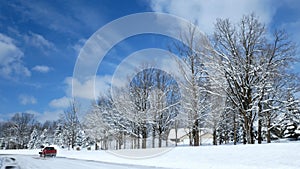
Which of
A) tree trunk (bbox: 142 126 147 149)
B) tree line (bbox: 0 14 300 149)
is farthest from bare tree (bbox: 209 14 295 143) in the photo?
tree trunk (bbox: 142 126 147 149)

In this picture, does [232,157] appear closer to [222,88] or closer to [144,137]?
[222,88]

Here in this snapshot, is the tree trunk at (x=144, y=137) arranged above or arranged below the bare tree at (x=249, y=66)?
below

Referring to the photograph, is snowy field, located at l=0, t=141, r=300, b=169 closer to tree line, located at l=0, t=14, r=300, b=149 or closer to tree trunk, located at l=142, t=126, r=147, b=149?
tree line, located at l=0, t=14, r=300, b=149

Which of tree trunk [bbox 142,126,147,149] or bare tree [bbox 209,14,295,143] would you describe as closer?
bare tree [bbox 209,14,295,143]

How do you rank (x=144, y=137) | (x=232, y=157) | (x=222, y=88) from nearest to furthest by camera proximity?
(x=232, y=157), (x=222, y=88), (x=144, y=137)

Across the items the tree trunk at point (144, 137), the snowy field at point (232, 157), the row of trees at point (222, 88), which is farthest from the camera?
the tree trunk at point (144, 137)

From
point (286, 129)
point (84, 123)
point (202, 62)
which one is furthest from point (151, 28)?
point (84, 123)

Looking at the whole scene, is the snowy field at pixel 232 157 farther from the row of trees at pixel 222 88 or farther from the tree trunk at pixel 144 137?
the tree trunk at pixel 144 137

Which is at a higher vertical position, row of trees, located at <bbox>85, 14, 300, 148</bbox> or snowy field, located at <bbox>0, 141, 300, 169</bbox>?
row of trees, located at <bbox>85, 14, 300, 148</bbox>

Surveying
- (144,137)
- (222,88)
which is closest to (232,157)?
(222,88)

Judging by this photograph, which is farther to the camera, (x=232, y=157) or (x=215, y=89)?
(x=215, y=89)

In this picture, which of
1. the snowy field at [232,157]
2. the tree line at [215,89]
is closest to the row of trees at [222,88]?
the tree line at [215,89]

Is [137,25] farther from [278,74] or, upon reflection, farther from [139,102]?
[139,102]

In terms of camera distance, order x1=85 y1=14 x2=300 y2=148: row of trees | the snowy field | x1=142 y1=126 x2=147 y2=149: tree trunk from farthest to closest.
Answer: x1=142 y1=126 x2=147 y2=149: tree trunk
x1=85 y1=14 x2=300 y2=148: row of trees
the snowy field
